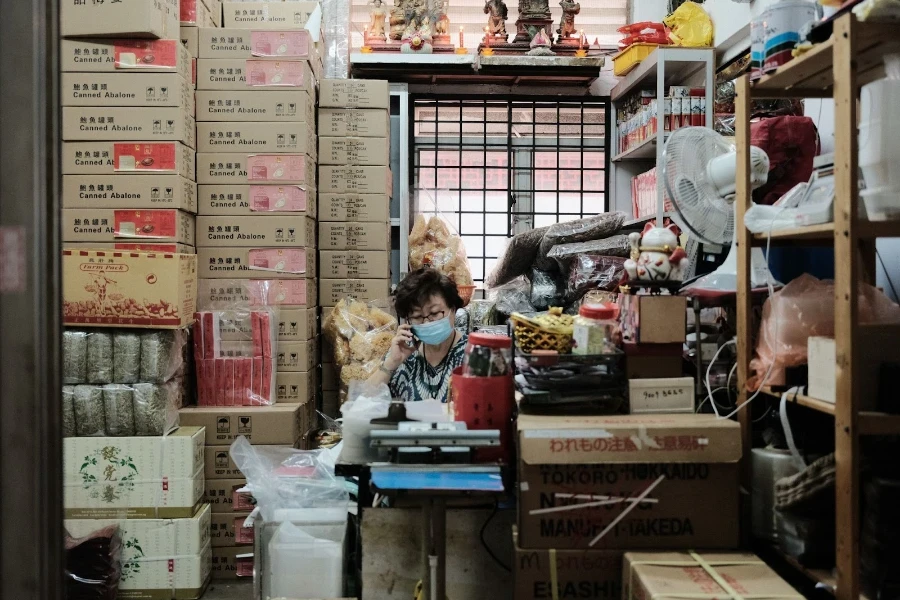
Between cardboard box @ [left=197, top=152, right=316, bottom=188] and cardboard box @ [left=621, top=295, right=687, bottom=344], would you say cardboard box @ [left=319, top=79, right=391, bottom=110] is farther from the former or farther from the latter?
cardboard box @ [left=621, top=295, right=687, bottom=344]

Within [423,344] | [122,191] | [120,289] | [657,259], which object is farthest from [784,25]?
[122,191]

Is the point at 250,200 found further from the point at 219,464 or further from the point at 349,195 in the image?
the point at 219,464

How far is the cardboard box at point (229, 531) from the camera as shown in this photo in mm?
3131

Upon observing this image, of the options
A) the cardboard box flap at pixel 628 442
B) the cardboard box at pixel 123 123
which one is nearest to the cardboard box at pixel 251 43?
the cardboard box at pixel 123 123

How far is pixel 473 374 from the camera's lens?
181 cm

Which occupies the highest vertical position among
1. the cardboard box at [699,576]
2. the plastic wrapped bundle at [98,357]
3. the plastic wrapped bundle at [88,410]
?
the plastic wrapped bundle at [98,357]

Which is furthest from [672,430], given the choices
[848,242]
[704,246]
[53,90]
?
[53,90]

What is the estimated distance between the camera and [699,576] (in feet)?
5.10

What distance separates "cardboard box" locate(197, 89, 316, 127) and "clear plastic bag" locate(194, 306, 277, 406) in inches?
33.5

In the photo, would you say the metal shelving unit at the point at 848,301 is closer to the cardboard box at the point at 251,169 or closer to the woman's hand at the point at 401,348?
the woman's hand at the point at 401,348

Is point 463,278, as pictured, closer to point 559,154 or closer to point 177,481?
point 559,154

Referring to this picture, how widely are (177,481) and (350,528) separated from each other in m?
1.11

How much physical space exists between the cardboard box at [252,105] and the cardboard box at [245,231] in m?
0.44

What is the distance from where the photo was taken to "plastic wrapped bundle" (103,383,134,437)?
9.35 ft
